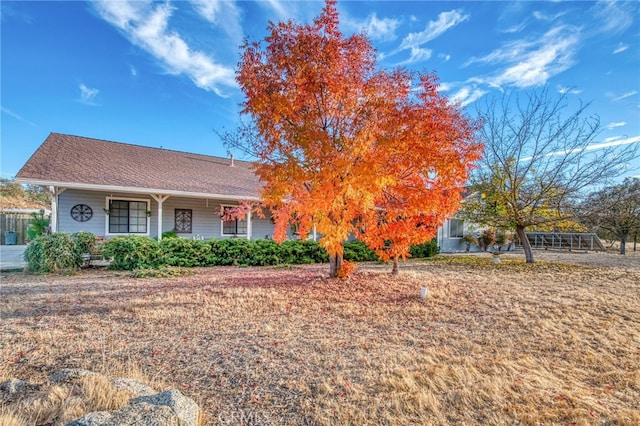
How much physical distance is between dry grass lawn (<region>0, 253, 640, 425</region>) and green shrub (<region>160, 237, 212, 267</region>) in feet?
8.51

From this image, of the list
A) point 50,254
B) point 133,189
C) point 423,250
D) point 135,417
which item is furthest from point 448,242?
point 135,417

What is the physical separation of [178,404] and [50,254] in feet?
31.0

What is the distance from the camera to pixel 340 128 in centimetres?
705

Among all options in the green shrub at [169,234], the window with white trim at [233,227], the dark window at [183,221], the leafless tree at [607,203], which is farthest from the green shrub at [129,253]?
the leafless tree at [607,203]

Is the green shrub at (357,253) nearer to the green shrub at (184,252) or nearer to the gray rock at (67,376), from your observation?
the green shrub at (184,252)

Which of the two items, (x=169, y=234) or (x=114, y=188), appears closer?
(x=114, y=188)

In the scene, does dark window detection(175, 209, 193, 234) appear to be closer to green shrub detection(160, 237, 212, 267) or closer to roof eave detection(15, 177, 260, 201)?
roof eave detection(15, 177, 260, 201)

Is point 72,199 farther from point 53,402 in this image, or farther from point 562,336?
point 562,336

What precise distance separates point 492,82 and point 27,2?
14.5m

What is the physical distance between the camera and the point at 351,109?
6.60 m

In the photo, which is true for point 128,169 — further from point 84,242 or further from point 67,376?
point 67,376

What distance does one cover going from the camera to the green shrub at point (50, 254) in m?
9.13

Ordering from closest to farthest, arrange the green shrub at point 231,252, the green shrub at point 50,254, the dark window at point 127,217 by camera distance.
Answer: the green shrub at point 50,254 < the green shrub at point 231,252 < the dark window at point 127,217

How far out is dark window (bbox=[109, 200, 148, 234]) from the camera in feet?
40.7
